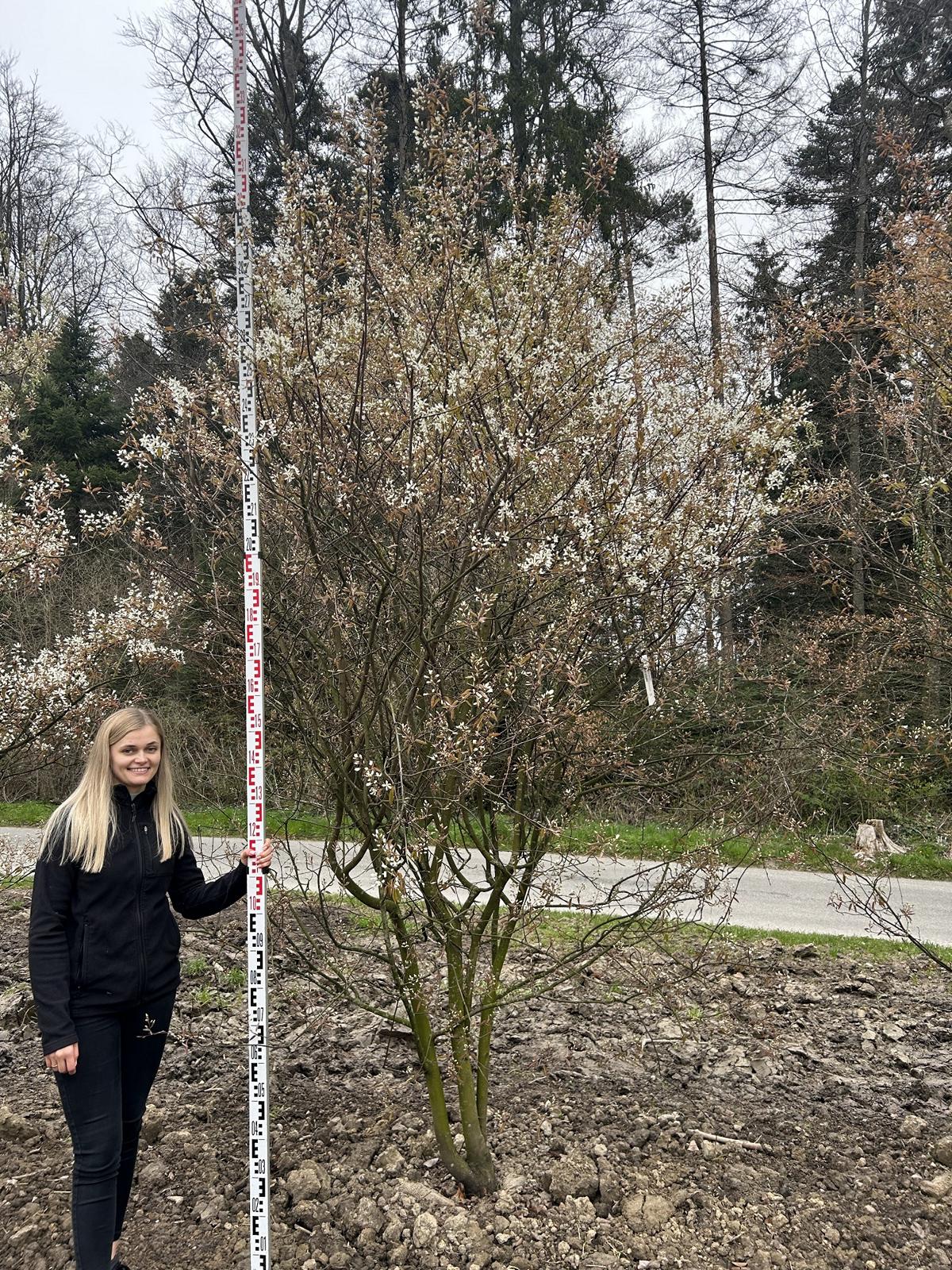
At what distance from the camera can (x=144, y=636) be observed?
16.9 ft

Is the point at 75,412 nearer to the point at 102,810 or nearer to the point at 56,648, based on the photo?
the point at 56,648

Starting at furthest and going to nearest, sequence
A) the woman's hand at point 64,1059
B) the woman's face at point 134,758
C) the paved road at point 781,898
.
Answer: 1. the paved road at point 781,898
2. the woman's face at point 134,758
3. the woman's hand at point 64,1059

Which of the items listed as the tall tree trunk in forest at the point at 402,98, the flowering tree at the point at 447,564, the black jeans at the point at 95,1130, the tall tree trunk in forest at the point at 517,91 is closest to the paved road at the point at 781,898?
the flowering tree at the point at 447,564

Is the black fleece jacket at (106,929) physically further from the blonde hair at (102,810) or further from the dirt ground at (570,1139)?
the dirt ground at (570,1139)

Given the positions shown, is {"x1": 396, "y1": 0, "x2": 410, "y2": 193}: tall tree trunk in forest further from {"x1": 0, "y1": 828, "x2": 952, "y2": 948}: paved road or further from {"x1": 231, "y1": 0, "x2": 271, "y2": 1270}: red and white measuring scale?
{"x1": 231, "y1": 0, "x2": 271, "y2": 1270}: red and white measuring scale

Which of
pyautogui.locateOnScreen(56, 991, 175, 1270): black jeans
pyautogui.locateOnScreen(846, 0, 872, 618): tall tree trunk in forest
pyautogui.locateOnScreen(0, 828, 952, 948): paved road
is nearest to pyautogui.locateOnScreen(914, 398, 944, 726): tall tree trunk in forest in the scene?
pyautogui.locateOnScreen(846, 0, 872, 618): tall tree trunk in forest

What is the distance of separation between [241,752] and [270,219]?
18.2ft

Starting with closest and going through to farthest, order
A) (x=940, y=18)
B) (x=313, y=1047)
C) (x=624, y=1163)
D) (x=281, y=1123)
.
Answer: (x=624, y=1163) < (x=281, y=1123) < (x=313, y=1047) < (x=940, y=18)

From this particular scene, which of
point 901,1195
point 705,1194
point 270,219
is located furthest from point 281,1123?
point 270,219

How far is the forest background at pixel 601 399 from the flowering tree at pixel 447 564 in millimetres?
34

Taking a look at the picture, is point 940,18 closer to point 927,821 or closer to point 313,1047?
point 927,821

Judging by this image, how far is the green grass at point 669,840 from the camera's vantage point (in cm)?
353

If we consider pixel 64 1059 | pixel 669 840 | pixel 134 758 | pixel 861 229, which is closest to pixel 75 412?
pixel 861 229

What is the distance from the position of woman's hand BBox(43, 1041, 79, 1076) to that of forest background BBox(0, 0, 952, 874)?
1.09 metres
